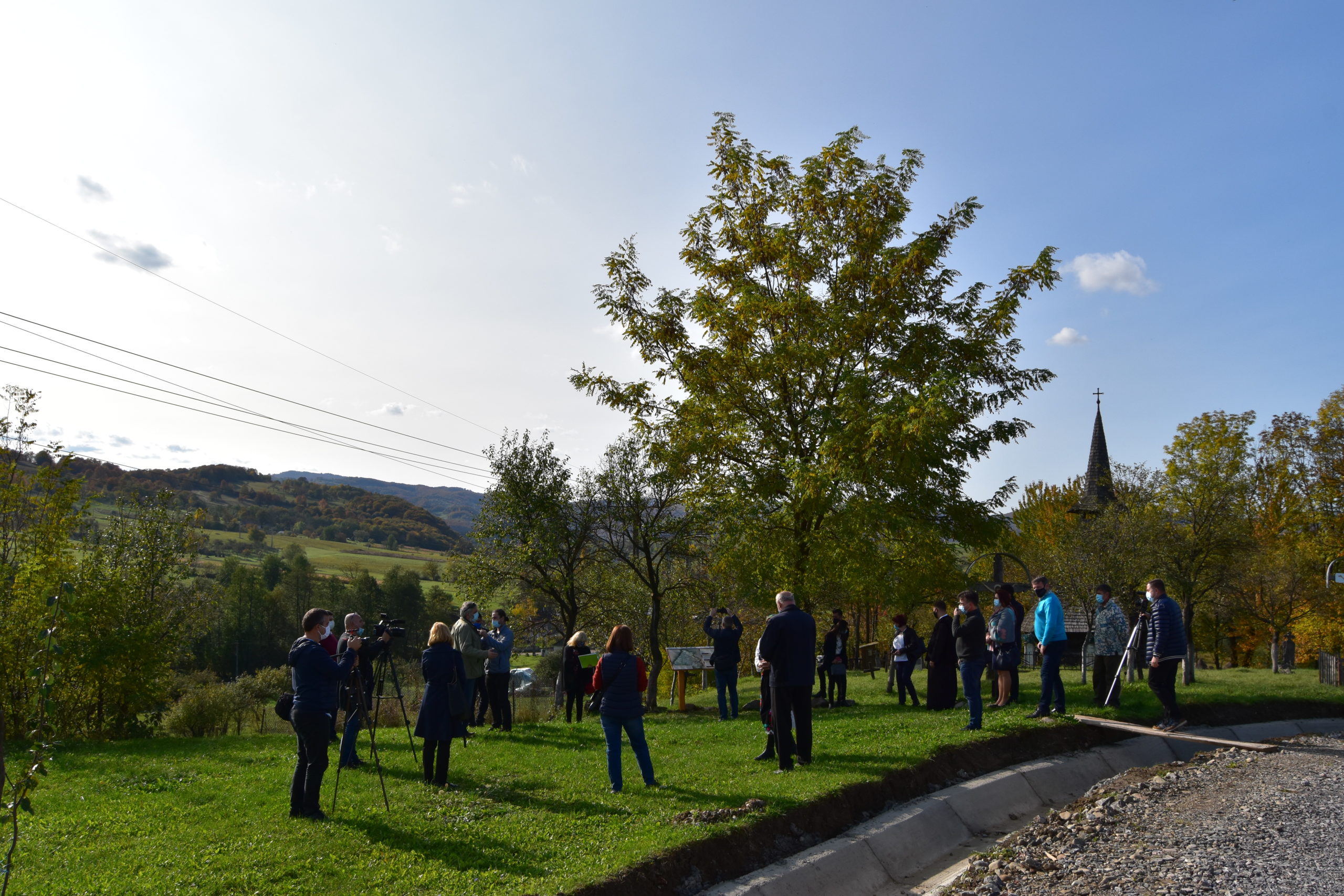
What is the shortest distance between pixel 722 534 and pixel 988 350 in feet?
23.7

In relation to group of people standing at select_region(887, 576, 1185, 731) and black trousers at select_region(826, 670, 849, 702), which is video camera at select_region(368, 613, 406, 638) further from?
black trousers at select_region(826, 670, 849, 702)

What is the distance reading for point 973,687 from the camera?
12117mm

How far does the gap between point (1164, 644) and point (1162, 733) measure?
1421 millimetres

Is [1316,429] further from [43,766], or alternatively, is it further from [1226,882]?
[43,766]

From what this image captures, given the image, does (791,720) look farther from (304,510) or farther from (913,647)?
(304,510)

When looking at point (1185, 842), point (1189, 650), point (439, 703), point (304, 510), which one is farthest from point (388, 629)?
point (304, 510)

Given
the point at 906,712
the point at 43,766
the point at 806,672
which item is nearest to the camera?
the point at 43,766

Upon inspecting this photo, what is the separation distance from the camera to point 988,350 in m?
17.3

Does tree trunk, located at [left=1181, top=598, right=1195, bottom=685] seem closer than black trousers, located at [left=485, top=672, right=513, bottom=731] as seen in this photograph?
No

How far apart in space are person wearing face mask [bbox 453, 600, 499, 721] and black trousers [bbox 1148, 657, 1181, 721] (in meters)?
11.1

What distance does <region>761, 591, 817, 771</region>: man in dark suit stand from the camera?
9.71 meters

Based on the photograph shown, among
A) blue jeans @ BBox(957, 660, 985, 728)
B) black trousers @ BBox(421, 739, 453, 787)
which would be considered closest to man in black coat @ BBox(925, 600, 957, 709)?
blue jeans @ BBox(957, 660, 985, 728)

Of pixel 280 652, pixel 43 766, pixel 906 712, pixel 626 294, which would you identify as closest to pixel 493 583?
pixel 626 294

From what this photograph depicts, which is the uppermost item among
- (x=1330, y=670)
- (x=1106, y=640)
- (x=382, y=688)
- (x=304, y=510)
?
(x=304, y=510)
